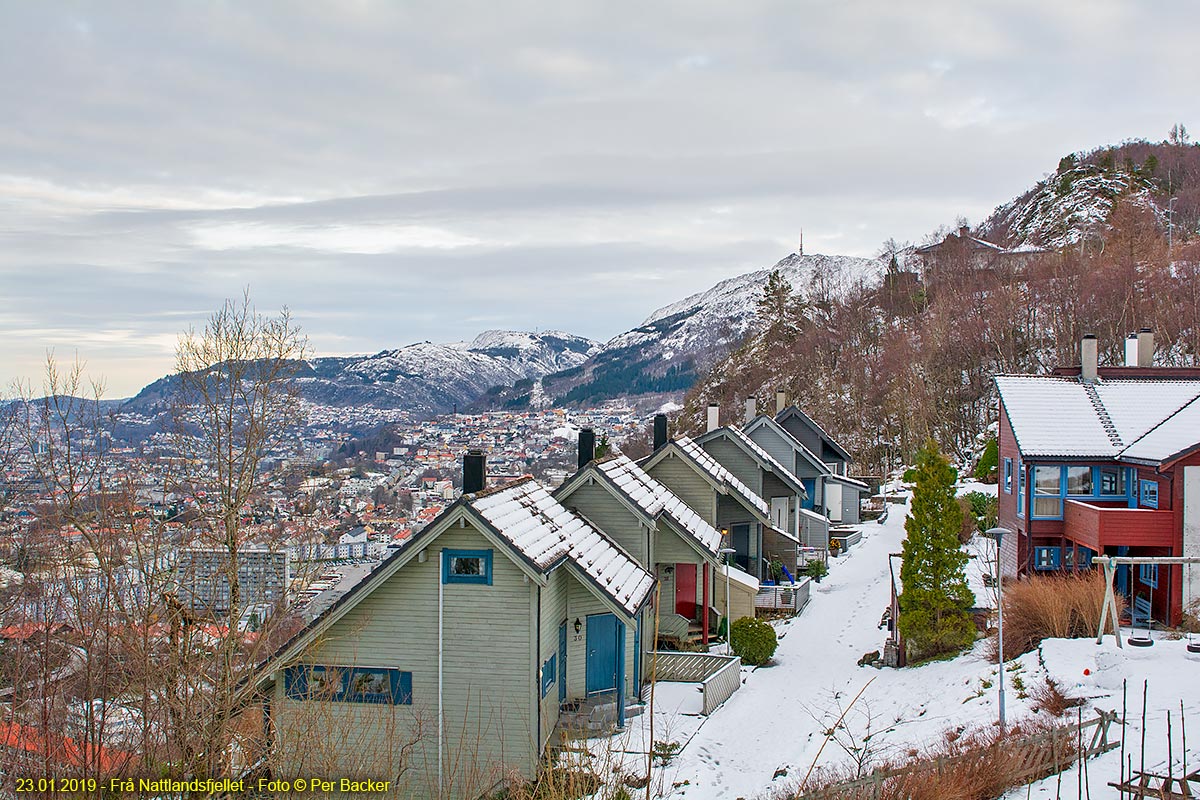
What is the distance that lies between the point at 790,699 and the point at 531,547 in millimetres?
8882

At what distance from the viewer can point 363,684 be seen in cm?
1661

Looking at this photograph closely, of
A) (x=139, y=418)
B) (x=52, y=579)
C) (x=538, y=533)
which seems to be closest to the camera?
(x=52, y=579)

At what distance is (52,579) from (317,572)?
4687 mm

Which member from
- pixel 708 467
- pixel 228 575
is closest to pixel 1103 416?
pixel 708 467

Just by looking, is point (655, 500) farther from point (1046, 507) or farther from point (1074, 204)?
point (1074, 204)

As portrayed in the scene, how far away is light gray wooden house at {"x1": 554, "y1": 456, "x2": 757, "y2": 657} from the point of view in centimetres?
2338

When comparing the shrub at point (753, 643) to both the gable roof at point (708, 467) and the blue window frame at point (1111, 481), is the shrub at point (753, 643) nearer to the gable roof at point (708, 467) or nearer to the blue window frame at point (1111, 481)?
the gable roof at point (708, 467)

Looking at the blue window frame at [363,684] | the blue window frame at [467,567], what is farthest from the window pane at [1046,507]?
the blue window frame at [363,684]

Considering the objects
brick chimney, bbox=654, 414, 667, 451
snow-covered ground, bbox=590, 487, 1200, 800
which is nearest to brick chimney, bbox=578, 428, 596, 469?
brick chimney, bbox=654, 414, 667, 451

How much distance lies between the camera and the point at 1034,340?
64062mm

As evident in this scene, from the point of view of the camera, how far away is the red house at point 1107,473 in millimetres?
23094

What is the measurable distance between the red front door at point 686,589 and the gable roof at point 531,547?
5590 millimetres

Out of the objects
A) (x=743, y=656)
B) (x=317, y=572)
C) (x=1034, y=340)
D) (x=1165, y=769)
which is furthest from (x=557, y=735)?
(x=1034, y=340)

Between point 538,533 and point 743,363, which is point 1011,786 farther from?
point 743,363
